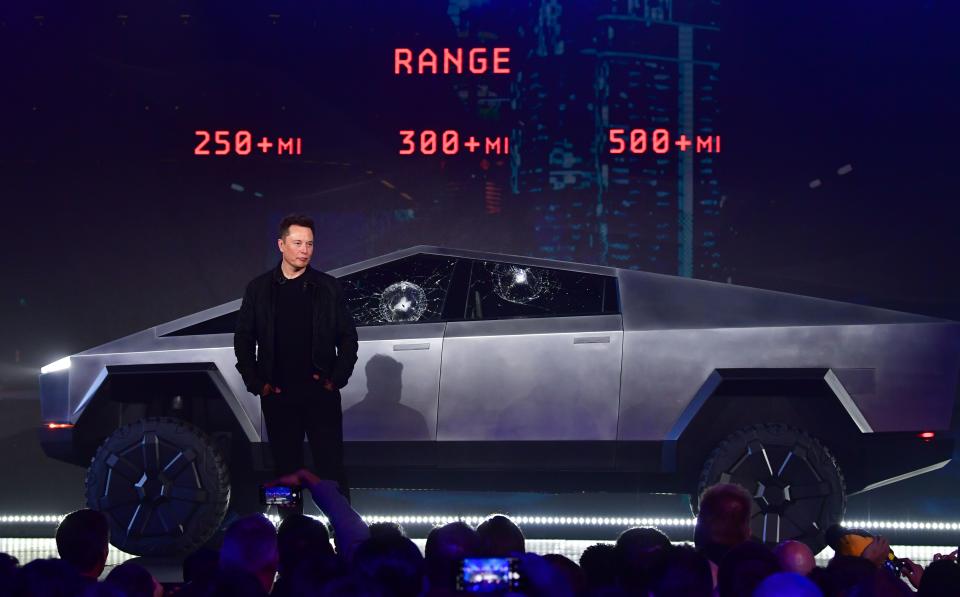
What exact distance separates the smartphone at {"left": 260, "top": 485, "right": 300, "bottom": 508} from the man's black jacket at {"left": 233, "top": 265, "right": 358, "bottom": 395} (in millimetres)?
1687

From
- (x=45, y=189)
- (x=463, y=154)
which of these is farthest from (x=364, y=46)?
(x=45, y=189)

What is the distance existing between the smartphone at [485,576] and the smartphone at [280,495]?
1.17m

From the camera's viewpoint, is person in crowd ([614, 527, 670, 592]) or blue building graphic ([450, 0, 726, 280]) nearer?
person in crowd ([614, 527, 670, 592])

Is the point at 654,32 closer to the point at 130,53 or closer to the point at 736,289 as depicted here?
the point at 736,289

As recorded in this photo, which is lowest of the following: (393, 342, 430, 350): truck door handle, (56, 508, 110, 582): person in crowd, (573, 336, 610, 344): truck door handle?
(56, 508, 110, 582): person in crowd

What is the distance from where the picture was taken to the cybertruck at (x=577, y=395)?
5102 millimetres

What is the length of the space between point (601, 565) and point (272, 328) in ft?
8.81

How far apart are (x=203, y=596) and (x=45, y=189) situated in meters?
5.22

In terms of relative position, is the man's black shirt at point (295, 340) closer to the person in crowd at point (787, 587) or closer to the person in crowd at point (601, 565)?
the person in crowd at point (601, 565)

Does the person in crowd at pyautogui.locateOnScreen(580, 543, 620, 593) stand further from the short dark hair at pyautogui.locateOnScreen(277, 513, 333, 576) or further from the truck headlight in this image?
the truck headlight

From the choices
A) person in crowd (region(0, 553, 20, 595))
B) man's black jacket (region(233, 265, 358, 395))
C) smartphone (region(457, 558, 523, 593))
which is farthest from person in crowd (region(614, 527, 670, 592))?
man's black jacket (region(233, 265, 358, 395))

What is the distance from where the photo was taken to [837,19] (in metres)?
6.53

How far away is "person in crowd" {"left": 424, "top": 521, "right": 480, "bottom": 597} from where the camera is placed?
238cm

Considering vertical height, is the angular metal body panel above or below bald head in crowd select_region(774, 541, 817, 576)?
above
